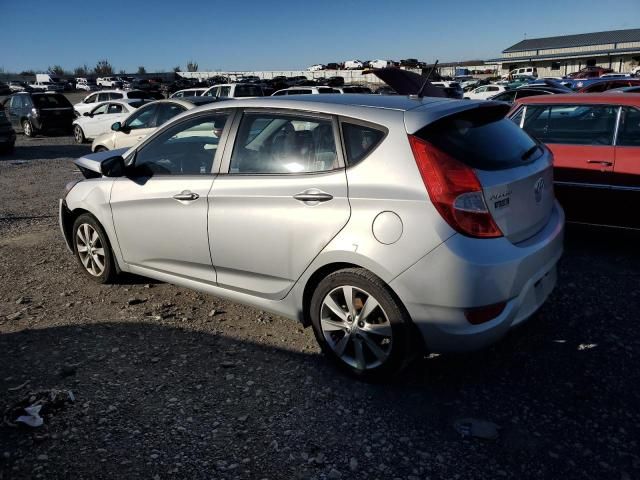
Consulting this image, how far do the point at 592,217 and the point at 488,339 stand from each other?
306 cm

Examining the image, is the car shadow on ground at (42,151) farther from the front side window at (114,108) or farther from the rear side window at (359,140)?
the rear side window at (359,140)

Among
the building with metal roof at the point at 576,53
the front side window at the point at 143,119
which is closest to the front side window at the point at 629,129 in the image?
the front side window at the point at 143,119

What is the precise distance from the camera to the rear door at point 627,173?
4.99 meters

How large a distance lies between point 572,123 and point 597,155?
55cm

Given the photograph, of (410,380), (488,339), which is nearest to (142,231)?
(410,380)

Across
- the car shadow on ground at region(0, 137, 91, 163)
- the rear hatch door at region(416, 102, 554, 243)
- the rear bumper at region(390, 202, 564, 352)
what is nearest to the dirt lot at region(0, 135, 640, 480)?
the rear bumper at region(390, 202, 564, 352)

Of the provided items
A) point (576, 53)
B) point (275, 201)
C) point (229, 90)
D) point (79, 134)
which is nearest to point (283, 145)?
point (275, 201)

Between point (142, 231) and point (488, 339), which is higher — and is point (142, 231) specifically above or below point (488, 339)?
above

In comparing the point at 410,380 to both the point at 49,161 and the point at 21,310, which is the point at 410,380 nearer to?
the point at 21,310

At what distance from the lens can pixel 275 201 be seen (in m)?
3.33

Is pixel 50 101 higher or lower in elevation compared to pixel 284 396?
higher

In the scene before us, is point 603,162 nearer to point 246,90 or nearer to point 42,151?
point 42,151

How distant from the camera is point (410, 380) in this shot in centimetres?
329

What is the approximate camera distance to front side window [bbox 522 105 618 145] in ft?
17.5
